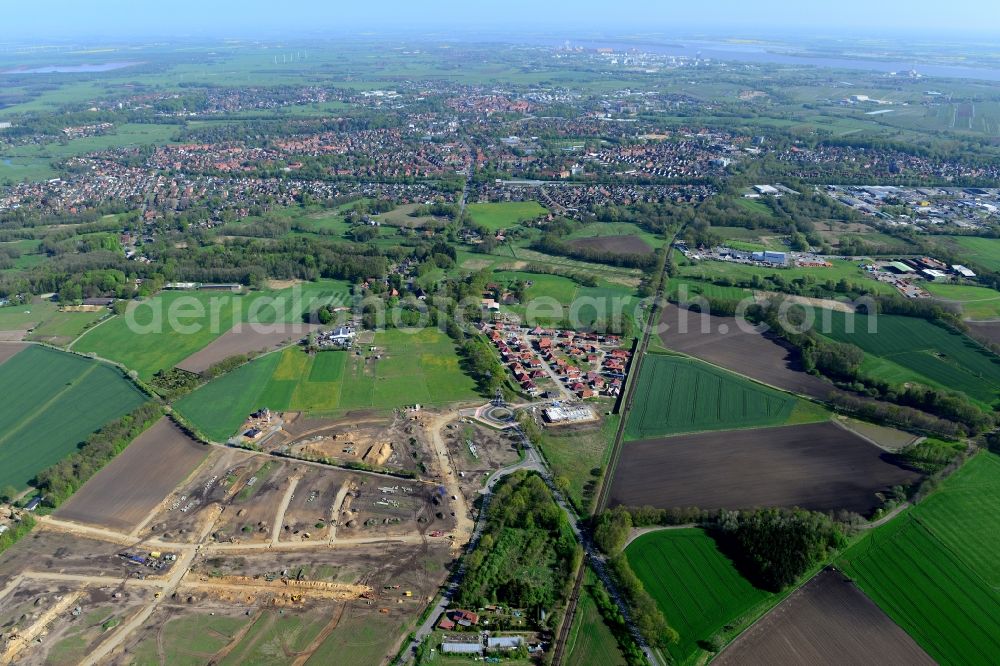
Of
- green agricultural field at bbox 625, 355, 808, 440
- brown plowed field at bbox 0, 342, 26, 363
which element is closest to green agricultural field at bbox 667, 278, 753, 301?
green agricultural field at bbox 625, 355, 808, 440

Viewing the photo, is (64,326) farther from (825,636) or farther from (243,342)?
(825,636)

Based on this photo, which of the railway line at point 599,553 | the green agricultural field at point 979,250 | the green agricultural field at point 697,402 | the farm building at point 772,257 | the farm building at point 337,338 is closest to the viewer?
the railway line at point 599,553

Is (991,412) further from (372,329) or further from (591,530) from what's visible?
(372,329)

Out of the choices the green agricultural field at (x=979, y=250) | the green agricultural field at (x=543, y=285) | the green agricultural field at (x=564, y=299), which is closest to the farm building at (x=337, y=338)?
the green agricultural field at (x=564, y=299)

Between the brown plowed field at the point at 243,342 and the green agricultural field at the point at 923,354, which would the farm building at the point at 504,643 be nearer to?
the brown plowed field at the point at 243,342

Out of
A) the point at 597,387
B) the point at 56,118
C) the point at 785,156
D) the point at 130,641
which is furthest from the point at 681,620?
the point at 56,118

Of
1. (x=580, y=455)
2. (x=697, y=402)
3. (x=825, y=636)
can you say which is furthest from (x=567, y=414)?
(x=825, y=636)
